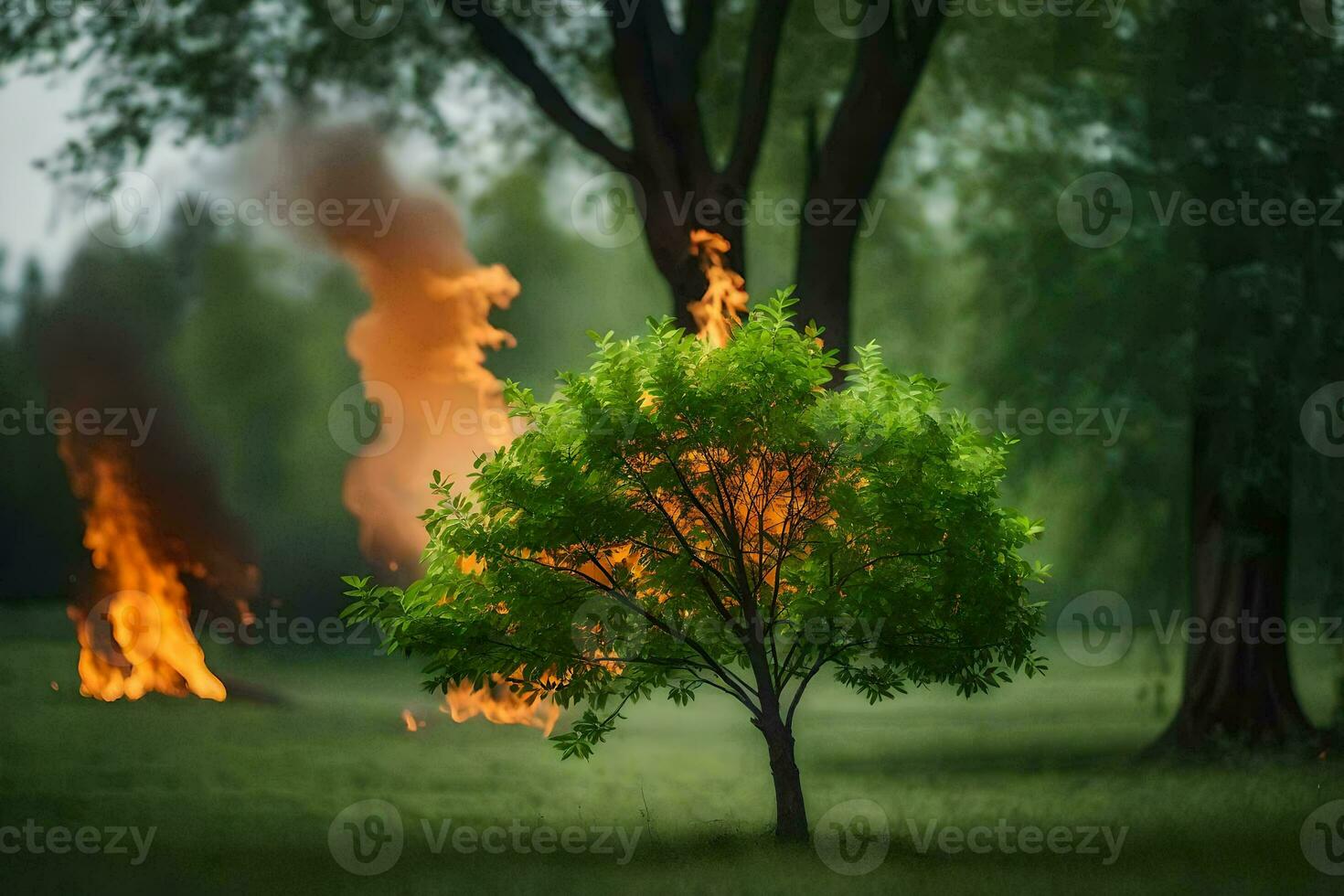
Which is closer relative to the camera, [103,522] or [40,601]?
[103,522]

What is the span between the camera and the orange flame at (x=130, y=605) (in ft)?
64.1

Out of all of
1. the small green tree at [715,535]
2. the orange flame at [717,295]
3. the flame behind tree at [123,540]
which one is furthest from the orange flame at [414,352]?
the small green tree at [715,535]

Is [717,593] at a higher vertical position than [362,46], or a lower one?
lower

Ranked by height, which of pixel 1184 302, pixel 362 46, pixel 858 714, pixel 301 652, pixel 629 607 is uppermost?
pixel 362 46

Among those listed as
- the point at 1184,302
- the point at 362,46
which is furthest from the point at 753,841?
the point at 362,46

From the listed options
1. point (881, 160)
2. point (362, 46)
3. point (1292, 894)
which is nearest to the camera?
point (1292, 894)

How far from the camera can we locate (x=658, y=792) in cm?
1527

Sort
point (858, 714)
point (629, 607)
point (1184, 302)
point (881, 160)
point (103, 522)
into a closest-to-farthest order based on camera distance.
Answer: point (629, 607)
point (881, 160)
point (1184, 302)
point (103, 522)
point (858, 714)

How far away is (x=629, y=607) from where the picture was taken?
39.9 feet

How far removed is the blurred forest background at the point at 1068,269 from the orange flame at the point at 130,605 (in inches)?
152

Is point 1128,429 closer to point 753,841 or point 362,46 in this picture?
point 753,841

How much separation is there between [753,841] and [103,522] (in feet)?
40.8

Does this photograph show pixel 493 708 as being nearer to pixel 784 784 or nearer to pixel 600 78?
Result: pixel 784 784

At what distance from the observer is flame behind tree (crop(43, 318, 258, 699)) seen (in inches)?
779
